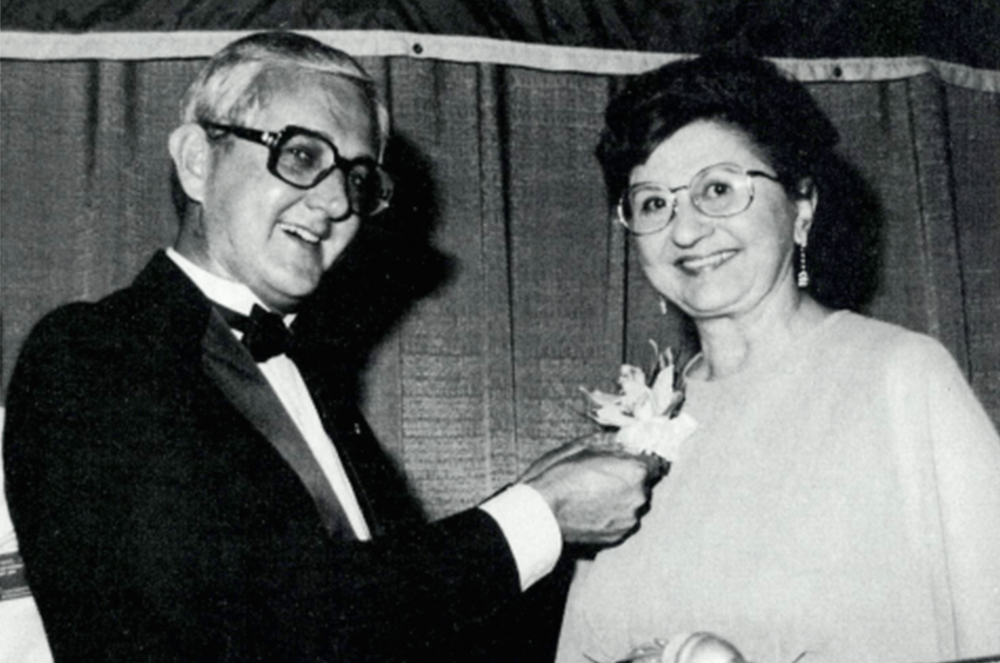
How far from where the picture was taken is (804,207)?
2.25 m

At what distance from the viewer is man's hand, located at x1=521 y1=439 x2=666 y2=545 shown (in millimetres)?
1928

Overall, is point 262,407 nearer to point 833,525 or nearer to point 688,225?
point 688,225

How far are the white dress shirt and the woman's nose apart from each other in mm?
601

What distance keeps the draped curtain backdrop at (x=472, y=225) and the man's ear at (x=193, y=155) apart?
3.03ft

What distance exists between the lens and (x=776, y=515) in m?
1.96

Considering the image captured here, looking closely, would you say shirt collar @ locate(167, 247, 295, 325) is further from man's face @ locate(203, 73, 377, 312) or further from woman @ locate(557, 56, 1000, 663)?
woman @ locate(557, 56, 1000, 663)

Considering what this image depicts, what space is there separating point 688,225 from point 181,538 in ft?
3.62

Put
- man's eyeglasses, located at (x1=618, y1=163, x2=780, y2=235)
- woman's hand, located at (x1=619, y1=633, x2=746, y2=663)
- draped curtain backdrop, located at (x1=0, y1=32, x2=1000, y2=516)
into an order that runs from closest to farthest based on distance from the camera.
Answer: woman's hand, located at (x1=619, y1=633, x2=746, y2=663) < man's eyeglasses, located at (x1=618, y1=163, x2=780, y2=235) < draped curtain backdrop, located at (x1=0, y1=32, x2=1000, y2=516)

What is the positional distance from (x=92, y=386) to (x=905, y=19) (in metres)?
2.83

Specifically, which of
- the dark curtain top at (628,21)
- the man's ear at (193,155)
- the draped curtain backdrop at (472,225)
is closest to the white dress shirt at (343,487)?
the man's ear at (193,155)

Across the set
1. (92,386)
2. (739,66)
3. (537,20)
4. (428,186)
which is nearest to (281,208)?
(92,386)

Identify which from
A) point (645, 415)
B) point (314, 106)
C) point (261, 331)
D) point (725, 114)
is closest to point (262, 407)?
point (261, 331)

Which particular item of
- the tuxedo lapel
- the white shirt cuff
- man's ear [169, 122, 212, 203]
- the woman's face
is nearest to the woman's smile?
the woman's face

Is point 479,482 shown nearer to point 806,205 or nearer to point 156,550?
point 806,205
